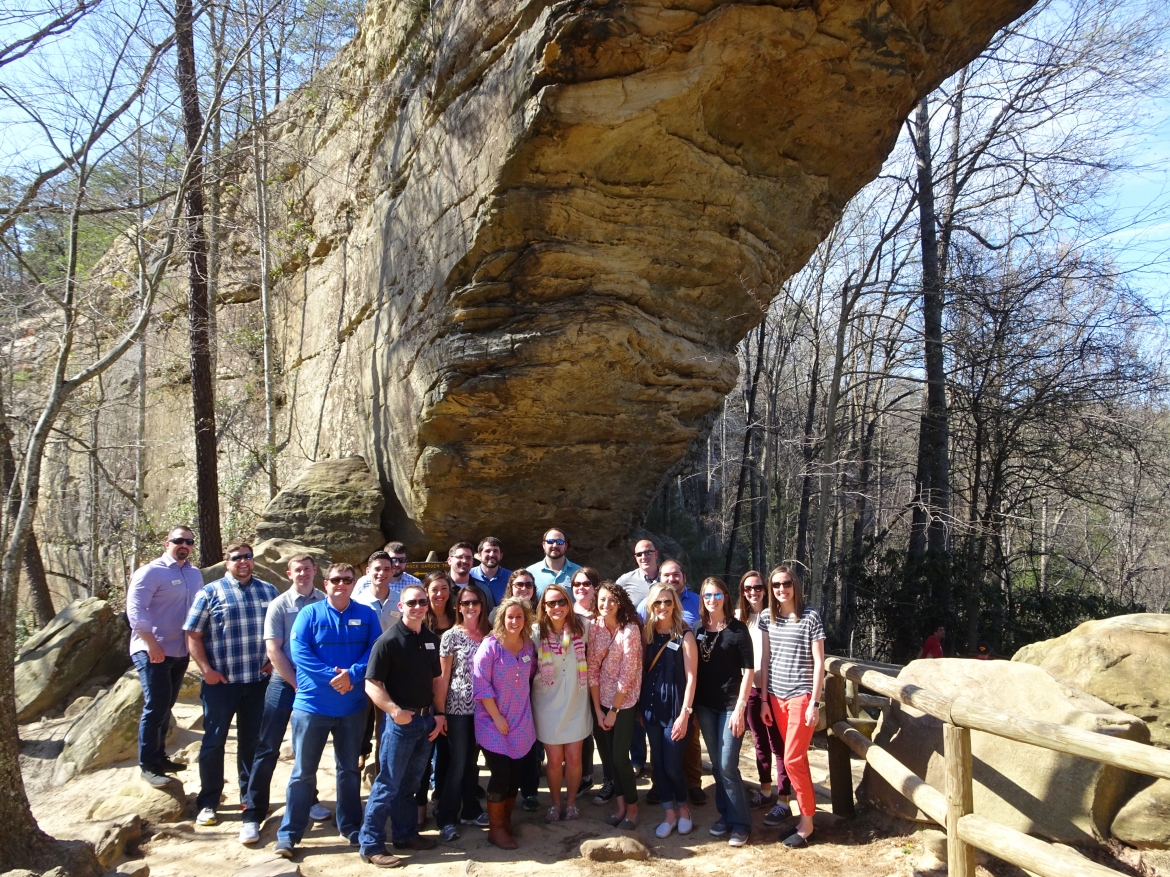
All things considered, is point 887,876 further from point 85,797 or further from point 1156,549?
point 1156,549

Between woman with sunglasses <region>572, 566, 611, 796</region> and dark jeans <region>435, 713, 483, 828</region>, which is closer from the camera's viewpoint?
dark jeans <region>435, 713, 483, 828</region>

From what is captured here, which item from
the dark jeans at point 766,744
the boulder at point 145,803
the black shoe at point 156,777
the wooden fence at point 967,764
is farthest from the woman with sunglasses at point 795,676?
the black shoe at point 156,777

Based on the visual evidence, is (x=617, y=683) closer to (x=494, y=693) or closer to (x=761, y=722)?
(x=494, y=693)

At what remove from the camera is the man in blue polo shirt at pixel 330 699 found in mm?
4883

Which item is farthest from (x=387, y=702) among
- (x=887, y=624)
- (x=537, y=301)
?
(x=887, y=624)

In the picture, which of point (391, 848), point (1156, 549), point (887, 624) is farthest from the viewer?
point (1156, 549)

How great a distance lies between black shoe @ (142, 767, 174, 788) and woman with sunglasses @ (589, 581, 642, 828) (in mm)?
3168

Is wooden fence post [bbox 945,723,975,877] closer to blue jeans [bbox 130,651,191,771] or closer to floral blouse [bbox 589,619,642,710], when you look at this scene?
floral blouse [bbox 589,619,642,710]

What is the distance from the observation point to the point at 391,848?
4.98m

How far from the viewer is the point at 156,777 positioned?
18.6 ft

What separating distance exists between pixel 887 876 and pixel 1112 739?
5.98 feet

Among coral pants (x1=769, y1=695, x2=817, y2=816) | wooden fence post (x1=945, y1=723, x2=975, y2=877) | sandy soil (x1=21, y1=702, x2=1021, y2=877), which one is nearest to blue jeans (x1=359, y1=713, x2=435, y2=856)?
sandy soil (x1=21, y1=702, x2=1021, y2=877)

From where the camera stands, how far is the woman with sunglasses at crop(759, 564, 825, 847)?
511 cm

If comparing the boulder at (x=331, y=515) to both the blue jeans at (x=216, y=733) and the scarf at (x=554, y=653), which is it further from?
the scarf at (x=554, y=653)
